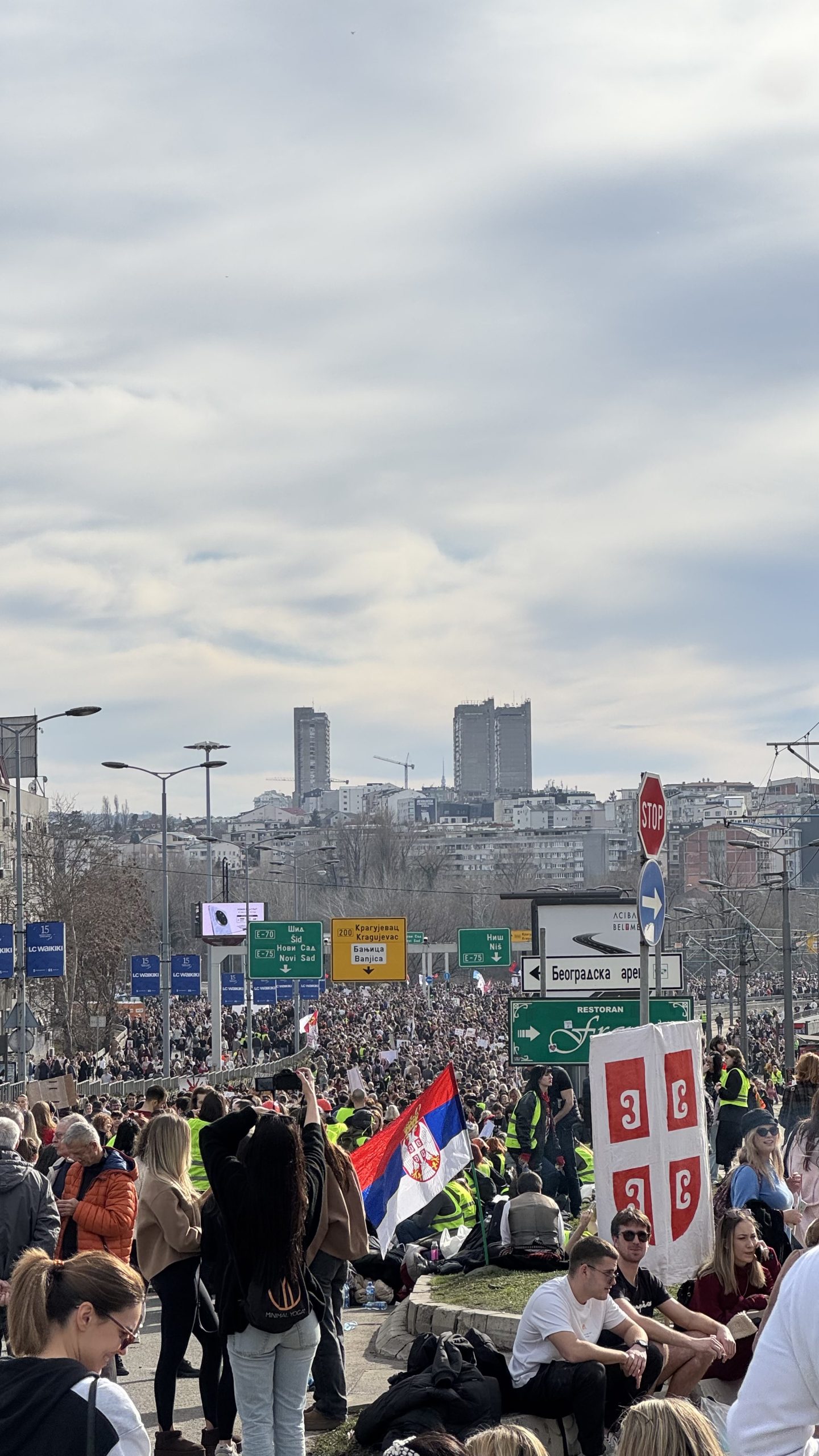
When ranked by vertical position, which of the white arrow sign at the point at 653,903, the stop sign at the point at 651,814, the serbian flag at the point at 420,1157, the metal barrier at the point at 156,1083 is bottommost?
the metal barrier at the point at 156,1083

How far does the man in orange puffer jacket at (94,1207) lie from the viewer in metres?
8.54

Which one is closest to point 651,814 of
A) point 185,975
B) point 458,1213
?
point 458,1213

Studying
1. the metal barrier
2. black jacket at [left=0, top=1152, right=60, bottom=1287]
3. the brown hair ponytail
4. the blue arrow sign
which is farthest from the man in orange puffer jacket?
the metal barrier

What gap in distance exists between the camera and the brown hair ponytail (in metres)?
4.17

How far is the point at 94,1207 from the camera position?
336 inches

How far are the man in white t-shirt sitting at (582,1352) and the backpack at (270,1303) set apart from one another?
51.1 inches

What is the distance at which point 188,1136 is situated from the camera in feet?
28.3

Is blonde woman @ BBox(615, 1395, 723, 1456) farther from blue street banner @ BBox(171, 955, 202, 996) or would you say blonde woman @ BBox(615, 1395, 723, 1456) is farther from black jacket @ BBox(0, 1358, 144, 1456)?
blue street banner @ BBox(171, 955, 202, 996)

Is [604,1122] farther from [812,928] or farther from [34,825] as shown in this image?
[812,928]

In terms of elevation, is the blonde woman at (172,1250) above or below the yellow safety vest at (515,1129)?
above

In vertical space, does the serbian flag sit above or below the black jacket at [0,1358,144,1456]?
below

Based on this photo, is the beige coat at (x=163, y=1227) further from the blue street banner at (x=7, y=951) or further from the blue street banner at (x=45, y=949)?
the blue street banner at (x=7, y=951)

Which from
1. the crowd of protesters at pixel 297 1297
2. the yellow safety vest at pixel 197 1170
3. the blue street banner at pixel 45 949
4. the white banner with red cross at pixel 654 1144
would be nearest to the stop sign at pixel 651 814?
the white banner with red cross at pixel 654 1144

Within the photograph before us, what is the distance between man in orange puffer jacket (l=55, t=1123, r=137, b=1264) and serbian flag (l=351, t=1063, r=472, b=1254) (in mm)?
2851
